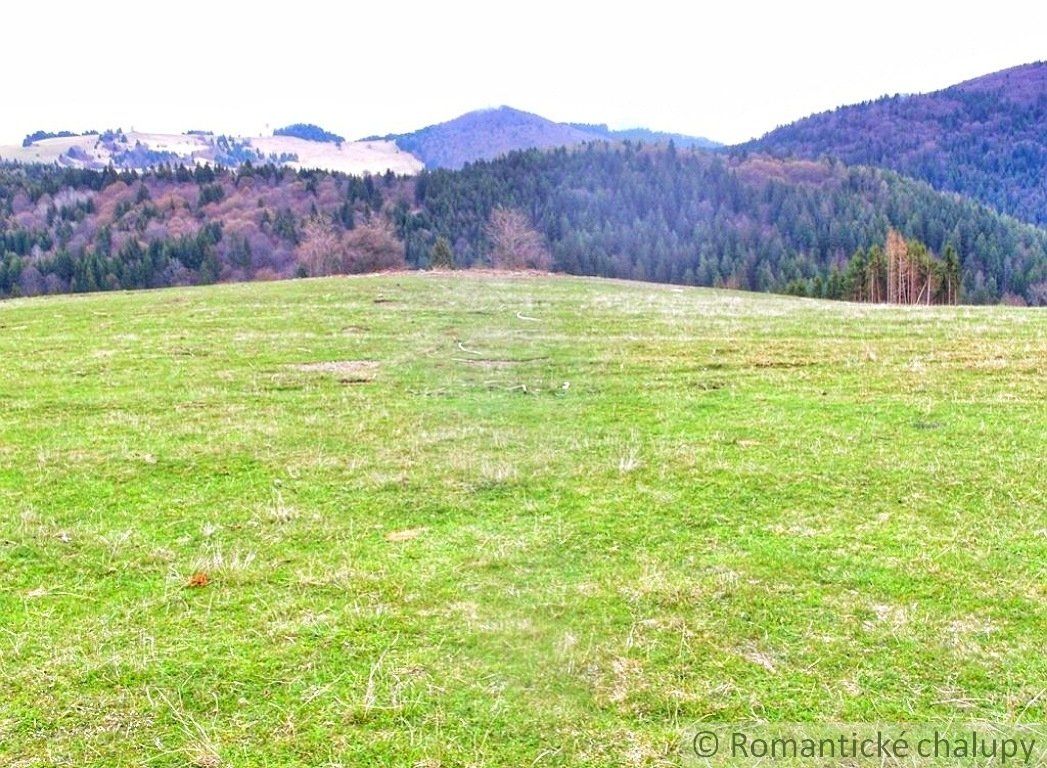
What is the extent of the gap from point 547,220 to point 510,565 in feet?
504

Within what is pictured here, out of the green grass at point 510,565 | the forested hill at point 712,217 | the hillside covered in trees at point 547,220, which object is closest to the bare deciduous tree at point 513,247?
the hillside covered in trees at point 547,220

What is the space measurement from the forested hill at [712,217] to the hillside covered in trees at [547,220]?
0.47 meters

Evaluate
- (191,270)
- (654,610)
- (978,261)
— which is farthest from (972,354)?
(978,261)

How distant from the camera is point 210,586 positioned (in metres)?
6.00

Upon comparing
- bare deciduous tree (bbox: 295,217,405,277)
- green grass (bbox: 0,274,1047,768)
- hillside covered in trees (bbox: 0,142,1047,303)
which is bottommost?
green grass (bbox: 0,274,1047,768)

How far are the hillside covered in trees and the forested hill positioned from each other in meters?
0.47

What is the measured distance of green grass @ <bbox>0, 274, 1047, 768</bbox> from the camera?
4363 millimetres

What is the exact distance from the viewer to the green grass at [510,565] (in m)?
4.36

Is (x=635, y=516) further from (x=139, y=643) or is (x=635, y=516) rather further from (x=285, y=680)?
(x=139, y=643)

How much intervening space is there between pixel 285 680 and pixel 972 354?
1774cm

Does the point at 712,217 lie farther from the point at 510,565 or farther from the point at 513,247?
the point at 510,565

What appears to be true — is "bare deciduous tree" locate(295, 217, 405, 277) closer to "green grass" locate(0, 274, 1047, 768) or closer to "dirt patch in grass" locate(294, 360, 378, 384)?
"dirt patch in grass" locate(294, 360, 378, 384)

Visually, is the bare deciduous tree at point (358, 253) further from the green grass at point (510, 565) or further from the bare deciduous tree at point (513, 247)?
the green grass at point (510, 565)

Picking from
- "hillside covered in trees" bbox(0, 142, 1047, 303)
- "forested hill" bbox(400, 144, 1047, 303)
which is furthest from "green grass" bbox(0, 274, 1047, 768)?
"forested hill" bbox(400, 144, 1047, 303)
